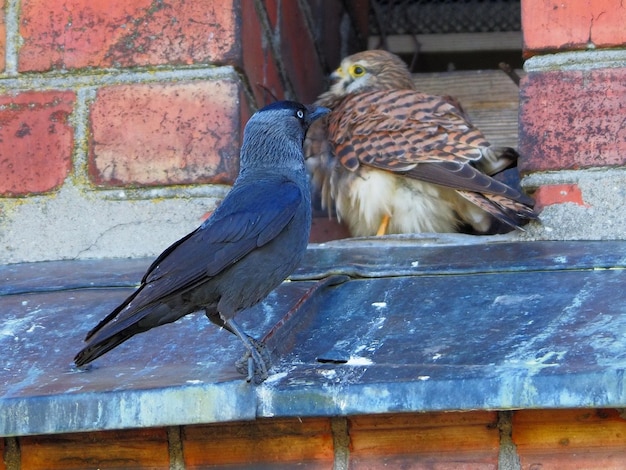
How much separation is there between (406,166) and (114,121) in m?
0.66

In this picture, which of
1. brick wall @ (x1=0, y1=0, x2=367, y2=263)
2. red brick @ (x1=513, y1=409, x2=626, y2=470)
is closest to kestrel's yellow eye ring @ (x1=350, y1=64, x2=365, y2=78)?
brick wall @ (x1=0, y1=0, x2=367, y2=263)

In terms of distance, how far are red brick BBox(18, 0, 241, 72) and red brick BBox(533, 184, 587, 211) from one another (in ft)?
2.01

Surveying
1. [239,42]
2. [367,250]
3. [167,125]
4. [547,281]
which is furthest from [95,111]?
[547,281]

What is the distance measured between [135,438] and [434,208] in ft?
3.61

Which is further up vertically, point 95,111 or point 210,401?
point 95,111

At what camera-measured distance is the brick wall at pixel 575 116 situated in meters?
2.32

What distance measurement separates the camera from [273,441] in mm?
1891

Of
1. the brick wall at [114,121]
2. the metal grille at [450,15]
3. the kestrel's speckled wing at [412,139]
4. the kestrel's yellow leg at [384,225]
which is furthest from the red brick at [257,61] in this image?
the metal grille at [450,15]

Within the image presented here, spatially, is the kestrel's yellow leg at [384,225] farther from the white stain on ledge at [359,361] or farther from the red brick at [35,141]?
the white stain on ledge at [359,361]

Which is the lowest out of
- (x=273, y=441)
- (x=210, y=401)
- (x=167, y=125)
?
(x=273, y=441)

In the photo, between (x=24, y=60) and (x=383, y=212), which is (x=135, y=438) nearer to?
(x=24, y=60)

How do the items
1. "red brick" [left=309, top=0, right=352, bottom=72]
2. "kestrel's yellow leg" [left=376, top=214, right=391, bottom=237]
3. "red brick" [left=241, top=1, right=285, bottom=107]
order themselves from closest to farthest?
"red brick" [left=241, top=1, right=285, bottom=107], "kestrel's yellow leg" [left=376, top=214, right=391, bottom=237], "red brick" [left=309, top=0, right=352, bottom=72]

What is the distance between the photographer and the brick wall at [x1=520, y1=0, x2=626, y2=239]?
2.32 metres

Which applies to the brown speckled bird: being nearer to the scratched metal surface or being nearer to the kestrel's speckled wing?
the kestrel's speckled wing
